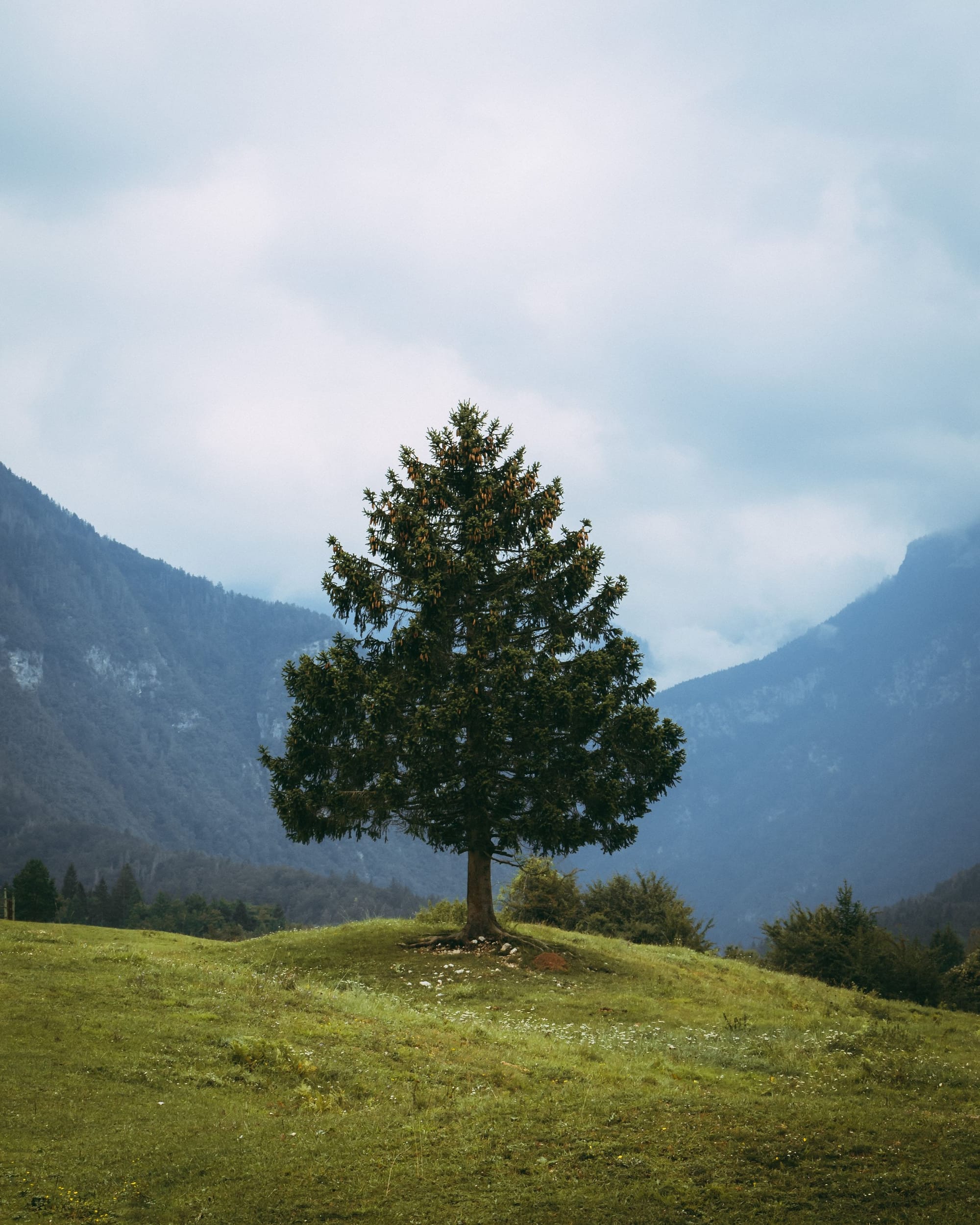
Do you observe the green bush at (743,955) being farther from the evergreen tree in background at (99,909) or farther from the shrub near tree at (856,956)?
the evergreen tree in background at (99,909)

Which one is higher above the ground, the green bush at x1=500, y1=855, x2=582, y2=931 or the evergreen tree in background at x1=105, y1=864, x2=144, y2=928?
the green bush at x1=500, y1=855, x2=582, y2=931

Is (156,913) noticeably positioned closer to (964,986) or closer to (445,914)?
(445,914)

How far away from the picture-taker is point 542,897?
4659 cm

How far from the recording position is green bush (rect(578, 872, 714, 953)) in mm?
44000

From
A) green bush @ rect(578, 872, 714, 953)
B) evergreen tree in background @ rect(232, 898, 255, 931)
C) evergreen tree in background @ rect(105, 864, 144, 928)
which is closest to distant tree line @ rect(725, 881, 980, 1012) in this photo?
green bush @ rect(578, 872, 714, 953)

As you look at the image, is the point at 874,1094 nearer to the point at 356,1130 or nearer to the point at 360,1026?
the point at 356,1130

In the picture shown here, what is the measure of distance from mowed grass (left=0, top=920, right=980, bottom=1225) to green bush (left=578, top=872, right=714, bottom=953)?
22671 mm

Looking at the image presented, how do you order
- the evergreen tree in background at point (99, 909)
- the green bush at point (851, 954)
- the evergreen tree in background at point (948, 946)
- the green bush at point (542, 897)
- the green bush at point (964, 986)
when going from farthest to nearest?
1. the evergreen tree in background at point (99, 909)
2. the evergreen tree in background at point (948, 946)
3. the green bush at point (542, 897)
4. the green bush at point (964, 986)
5. the green bush at point (851, 954)

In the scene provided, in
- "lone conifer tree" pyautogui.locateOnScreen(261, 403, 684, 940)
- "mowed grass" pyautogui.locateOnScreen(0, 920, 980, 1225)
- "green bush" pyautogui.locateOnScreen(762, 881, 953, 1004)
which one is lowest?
"green bush" pyautogui.locateOnScreen(762, 881, 953, 1004)

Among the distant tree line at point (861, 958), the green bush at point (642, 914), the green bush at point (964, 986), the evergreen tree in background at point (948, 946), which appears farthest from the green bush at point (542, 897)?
the evergreen tree in background at point (948, 946)

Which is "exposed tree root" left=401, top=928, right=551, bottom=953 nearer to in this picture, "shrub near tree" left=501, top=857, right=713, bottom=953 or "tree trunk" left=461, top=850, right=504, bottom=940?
"tree trunk" left=461, top=850, right=504, bottom=940

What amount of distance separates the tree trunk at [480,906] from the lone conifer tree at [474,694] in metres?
0.05

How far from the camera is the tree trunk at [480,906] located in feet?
88.4

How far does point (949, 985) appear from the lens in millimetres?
34781
